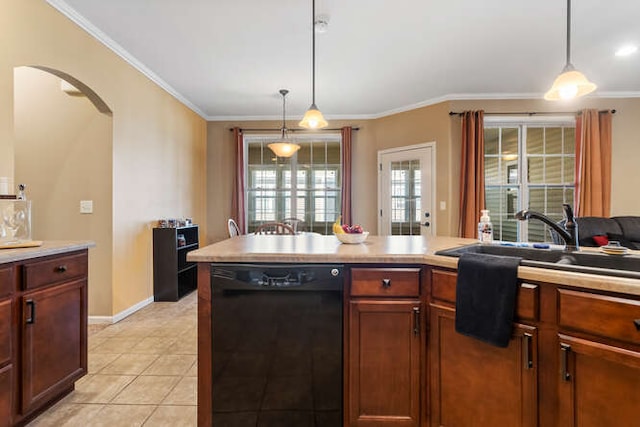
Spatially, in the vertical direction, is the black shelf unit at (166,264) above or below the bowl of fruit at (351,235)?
below

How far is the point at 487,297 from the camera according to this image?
127 cm

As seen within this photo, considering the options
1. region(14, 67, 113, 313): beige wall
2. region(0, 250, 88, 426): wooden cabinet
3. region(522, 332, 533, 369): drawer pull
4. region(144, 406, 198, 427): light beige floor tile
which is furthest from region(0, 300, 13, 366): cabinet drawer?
region(522, 332, 533, 369): drawer pull

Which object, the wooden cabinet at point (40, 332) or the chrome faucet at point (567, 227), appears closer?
the wooden cabinet at point (40, 332)

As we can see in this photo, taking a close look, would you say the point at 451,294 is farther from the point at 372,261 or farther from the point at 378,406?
the point at 378,406

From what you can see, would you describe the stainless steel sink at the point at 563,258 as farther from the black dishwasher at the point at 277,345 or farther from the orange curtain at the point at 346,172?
the orange curtain at the point at 346,172

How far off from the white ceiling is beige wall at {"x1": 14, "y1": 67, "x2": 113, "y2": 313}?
86 centimetres

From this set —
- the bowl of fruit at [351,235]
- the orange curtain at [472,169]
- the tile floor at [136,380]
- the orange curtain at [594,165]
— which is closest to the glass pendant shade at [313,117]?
the bowl of fruit at [351,235]

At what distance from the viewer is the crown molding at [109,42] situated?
8.30 feet

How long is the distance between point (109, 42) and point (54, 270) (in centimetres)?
246

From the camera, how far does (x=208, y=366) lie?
150 centimetres

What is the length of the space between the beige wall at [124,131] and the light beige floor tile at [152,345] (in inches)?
28.3

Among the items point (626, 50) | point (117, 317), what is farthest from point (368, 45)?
point (117, 317)

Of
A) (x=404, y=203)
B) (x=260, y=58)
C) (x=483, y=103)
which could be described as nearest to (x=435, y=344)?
(x=260, y=58)

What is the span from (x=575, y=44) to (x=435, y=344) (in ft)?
11.8
